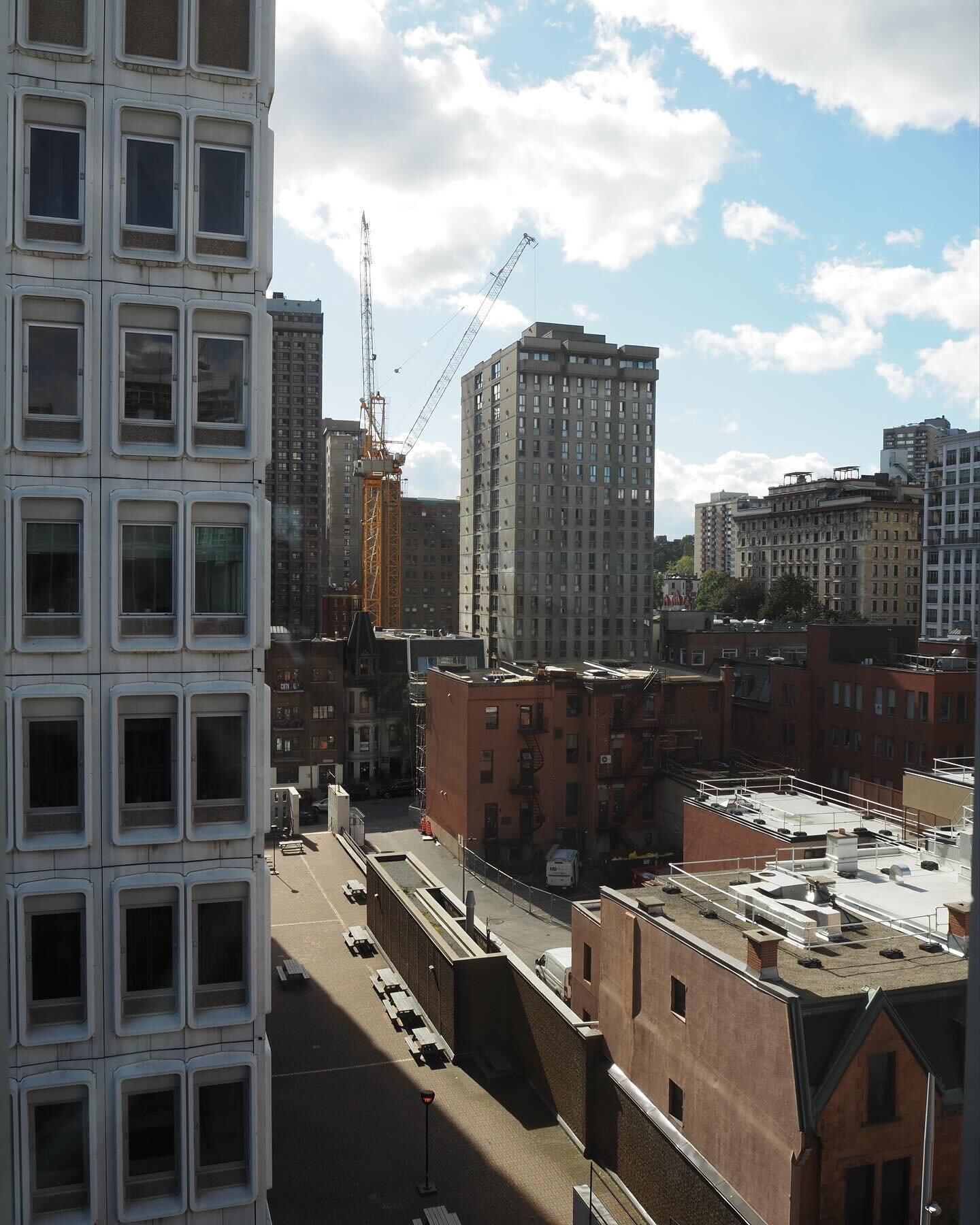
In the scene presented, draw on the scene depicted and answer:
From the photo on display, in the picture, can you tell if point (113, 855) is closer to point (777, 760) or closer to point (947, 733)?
point (947, 733)

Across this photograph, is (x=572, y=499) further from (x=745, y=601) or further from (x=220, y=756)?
(x=220, y=756)

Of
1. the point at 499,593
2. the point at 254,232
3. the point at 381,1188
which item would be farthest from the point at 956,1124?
the point at 499,593

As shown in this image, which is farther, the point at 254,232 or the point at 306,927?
the point at 306,927

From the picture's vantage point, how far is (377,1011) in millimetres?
30344

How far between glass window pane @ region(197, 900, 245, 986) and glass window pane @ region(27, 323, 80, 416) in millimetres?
8123

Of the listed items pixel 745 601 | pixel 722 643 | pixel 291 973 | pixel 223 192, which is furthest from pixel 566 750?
pixel 745 601

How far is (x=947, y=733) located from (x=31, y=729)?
49.2 metres

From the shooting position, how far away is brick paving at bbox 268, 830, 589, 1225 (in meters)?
21.2

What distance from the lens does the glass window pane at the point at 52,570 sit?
49.0 feet

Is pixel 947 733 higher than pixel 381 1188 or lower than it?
higher

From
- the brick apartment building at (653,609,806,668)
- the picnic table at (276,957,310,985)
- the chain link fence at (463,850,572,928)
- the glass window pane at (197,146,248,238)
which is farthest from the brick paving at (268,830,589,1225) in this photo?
the brick apartment building at (653,609,806,668)

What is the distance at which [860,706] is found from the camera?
57750 millimetres

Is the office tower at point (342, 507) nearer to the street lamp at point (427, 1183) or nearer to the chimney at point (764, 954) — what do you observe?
the street lamp at point (427, 1183)

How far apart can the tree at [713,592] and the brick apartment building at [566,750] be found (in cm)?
8362
